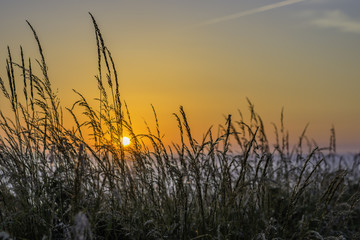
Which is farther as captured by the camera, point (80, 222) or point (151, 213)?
point (151, 213)

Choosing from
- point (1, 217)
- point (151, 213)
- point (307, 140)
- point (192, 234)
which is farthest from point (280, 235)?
point (307, 140)

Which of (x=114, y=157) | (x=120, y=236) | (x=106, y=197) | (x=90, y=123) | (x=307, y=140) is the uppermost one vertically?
(x=307, y=140)

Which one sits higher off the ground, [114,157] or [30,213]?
[114,157]

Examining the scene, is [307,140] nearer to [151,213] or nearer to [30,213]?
[151,213]

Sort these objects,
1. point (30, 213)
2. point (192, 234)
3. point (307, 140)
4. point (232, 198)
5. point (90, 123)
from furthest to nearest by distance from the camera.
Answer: point (307, 140)
point (90, 123)
point (192, 234)
point (30, 213)
point (232, 198)

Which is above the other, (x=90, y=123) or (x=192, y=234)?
(x=90, y=123)

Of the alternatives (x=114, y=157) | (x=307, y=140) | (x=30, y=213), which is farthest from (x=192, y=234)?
(x=307, y=140)

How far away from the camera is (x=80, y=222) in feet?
5.91

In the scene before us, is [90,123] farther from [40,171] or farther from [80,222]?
[80,222]

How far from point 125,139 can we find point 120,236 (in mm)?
770

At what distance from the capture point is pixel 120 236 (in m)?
3.55

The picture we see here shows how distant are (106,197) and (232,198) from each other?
1067 millimetres

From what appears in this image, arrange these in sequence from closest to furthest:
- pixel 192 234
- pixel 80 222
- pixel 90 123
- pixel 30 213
Result: pixel 80 222 < pixel 30 213 < pixel 192 234 < pixel 90 123

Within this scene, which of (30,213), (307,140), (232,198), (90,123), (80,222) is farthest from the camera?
(307,140)
